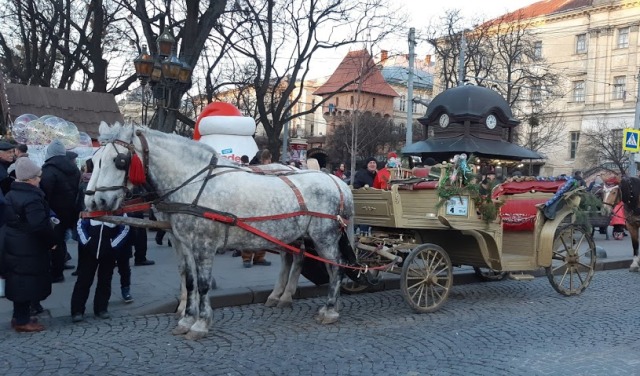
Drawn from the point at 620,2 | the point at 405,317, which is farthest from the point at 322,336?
the point at 620,2

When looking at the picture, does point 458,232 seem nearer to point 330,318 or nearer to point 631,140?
point 330,318

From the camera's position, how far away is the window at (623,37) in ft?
167

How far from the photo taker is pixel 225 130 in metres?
13.0

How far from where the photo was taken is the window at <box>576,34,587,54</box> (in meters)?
53.4

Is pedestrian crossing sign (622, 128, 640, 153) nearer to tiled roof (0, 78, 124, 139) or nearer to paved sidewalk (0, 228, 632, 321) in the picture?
paved sidewalk (0, 228, 632, 321)

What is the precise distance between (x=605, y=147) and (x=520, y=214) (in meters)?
37.2

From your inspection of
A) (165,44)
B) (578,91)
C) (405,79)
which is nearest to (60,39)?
(165,44)

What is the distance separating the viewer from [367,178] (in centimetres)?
1030

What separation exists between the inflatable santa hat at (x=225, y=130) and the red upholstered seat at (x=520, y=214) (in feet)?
19.9

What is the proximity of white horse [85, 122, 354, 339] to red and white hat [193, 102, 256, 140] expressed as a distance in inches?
272

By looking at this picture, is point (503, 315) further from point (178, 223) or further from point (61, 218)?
point (61, 218)

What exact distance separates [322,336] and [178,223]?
189 centimetres

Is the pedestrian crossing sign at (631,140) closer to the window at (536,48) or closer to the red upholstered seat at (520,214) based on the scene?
the red upholstered seat at (520,214)

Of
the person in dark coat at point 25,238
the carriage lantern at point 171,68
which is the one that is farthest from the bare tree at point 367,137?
the person in dark coat at point 25,238
